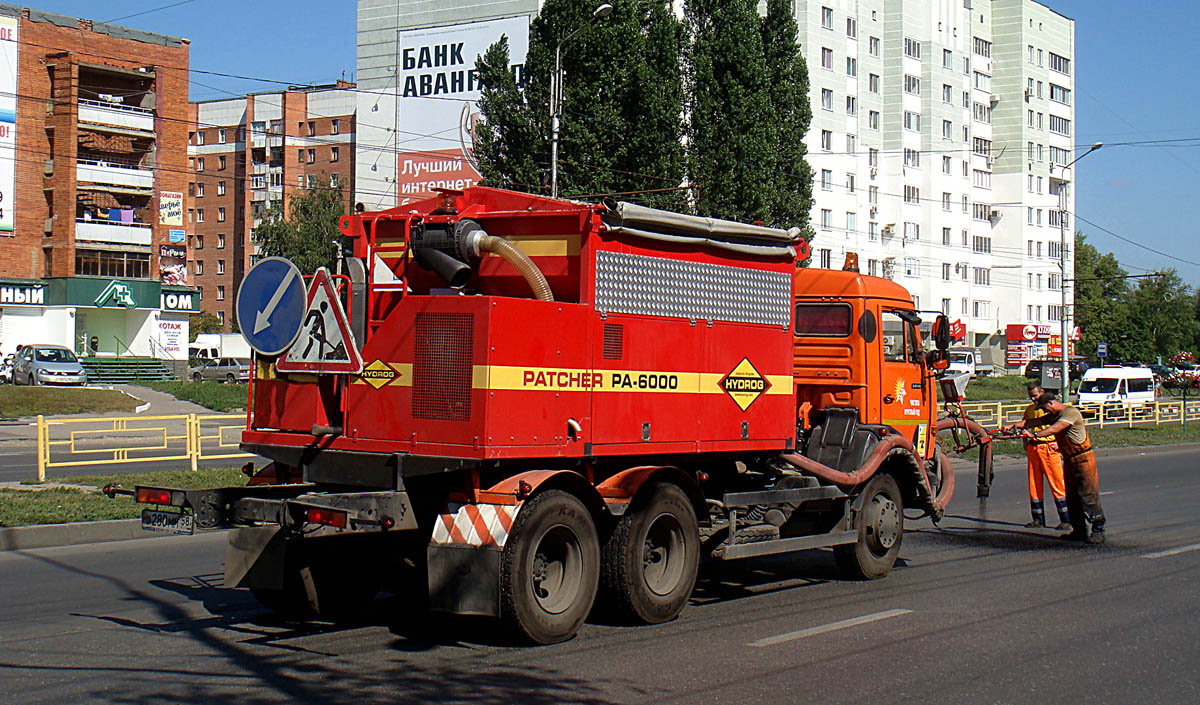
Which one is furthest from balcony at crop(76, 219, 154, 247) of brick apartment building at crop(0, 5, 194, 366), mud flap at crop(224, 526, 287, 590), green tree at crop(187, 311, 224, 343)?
mud flap at crop(224, 526, 287, 590)

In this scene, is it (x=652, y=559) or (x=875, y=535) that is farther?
(x=875, y=535)

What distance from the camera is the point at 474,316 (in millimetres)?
7105

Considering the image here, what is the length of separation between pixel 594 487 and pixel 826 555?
481 centimetres

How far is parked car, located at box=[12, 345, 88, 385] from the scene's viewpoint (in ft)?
149

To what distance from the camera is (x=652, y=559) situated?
27.3 feet

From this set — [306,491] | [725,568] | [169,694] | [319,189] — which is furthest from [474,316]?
Answer: [319,189]

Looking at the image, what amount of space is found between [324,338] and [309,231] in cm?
5707

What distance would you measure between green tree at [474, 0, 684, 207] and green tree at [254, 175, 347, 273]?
2607cm

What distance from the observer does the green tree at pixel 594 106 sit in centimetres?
3541

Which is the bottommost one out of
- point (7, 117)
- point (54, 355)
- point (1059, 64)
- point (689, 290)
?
point (689, 290)

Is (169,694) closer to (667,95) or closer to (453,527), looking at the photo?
(453,527)

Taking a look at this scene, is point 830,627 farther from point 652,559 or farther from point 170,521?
point 170,521

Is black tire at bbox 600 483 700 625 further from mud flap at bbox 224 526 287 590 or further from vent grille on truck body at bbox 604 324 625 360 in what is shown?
mud flap at bbox 224 526 287 590

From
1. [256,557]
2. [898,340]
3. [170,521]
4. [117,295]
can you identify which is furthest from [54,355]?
[256,557]
